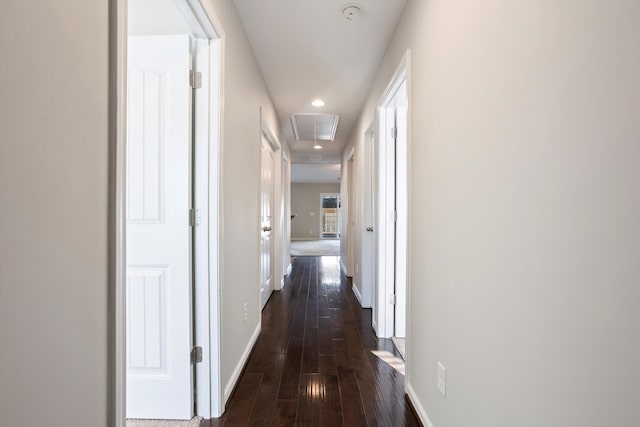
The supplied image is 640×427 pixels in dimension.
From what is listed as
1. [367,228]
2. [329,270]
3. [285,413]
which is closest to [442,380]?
[285,413]

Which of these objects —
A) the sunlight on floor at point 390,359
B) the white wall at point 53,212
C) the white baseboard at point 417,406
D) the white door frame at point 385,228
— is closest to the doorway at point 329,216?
the white door frame at point 385,228

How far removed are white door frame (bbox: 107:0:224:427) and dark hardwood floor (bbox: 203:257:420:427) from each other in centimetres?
31

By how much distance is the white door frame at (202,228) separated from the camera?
81cm

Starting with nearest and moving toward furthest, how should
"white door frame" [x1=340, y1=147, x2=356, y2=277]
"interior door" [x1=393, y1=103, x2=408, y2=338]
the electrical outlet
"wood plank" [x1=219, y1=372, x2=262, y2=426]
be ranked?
the electrical outlet < "wood plank" [x1=219, y1=372, x2=262, y2=426] < "interior door" [x1=393, y1=103, x2=408, y2=338] < "white door frame" [x1=340, y1=147, x2=356, y2=277]

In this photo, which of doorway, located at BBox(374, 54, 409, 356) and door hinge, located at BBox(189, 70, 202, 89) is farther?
doorway, located at BBox(374, 54, 409, 356)

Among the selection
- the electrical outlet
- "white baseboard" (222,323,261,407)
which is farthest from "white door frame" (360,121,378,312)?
the electrical outlet

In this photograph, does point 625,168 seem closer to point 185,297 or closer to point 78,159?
point 78,159

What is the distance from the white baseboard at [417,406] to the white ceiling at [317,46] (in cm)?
227

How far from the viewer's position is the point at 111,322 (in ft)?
2.68

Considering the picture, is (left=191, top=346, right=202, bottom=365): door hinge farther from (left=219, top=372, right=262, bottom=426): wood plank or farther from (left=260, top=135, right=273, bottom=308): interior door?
(left=260, top=135, right=273, bottom=308): interior door

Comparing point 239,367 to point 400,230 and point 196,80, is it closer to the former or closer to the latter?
point 400,230

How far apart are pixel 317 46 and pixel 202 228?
1.66 meters

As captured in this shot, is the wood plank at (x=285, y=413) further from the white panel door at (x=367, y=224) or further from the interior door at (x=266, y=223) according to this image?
the white panel door at (x=367, y=224)

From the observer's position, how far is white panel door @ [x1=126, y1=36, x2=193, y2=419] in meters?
1.62
